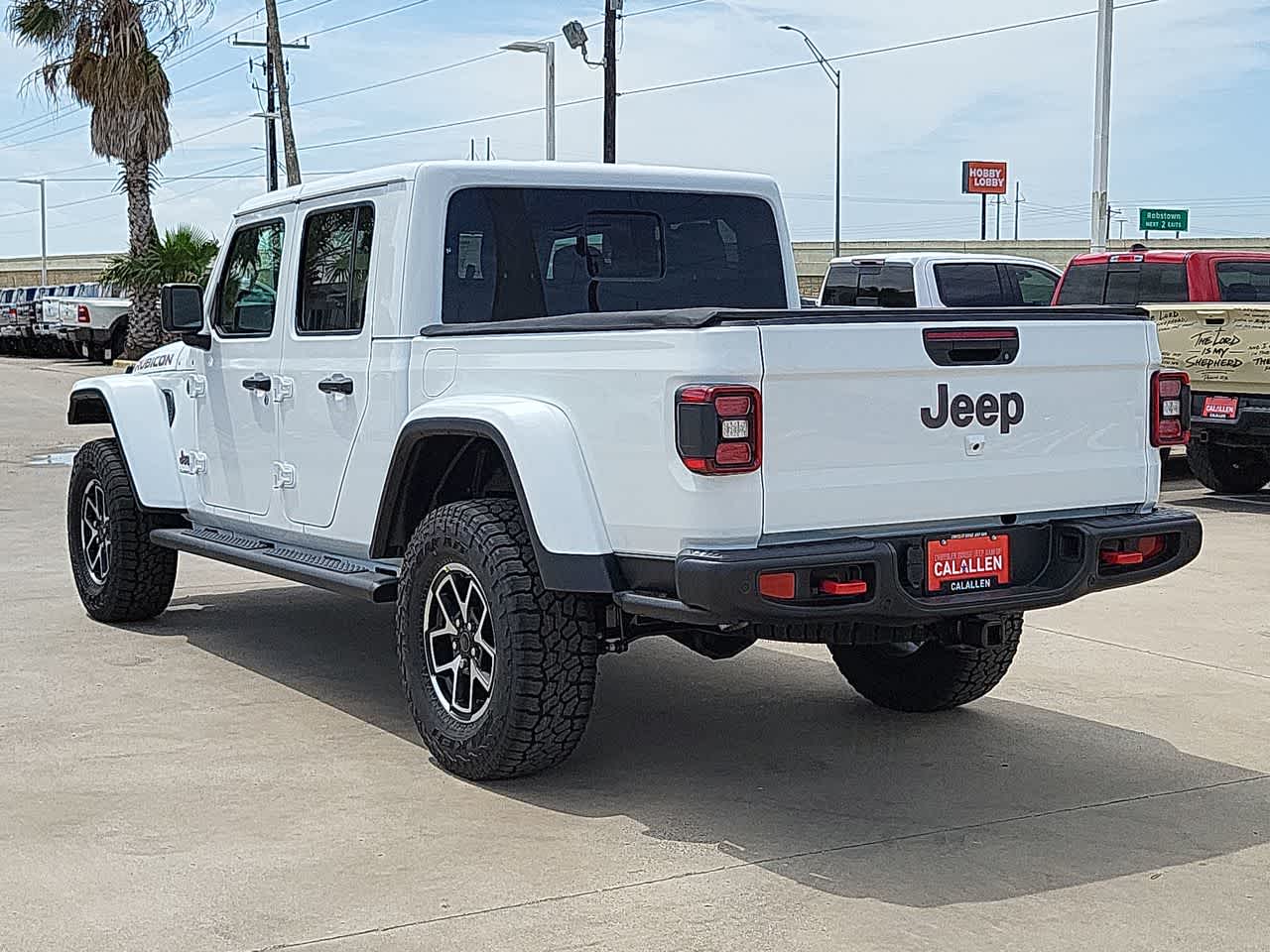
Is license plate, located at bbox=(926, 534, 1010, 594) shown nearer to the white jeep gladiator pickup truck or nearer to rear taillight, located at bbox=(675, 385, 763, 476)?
the white jeep gladiator pickup truck

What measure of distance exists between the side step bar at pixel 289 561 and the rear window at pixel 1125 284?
9.94 metres

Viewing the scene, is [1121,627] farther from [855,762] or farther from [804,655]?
[855,762]

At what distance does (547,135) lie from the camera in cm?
3183

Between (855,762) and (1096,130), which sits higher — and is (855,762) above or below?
below

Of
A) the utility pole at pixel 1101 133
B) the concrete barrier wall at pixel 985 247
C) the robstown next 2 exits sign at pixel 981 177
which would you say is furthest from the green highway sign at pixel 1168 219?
the utility pole at pixel 1101 133

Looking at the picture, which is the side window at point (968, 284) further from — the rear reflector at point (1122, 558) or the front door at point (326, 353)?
the rear reflector at point (1122, 558)

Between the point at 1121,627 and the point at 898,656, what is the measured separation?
2.28 m

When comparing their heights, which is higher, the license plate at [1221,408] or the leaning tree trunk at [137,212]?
the leaning tree trunk at [137,212]

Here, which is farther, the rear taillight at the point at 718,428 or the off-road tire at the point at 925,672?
the off-road tire at the point at 925,672

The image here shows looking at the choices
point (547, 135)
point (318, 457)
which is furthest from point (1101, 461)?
point (547, 135)

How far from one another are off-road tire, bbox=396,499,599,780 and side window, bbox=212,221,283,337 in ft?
6.42

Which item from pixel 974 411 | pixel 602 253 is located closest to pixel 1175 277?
pixel 602 253

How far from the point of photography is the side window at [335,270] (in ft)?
21.5

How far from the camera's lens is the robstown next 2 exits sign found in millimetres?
101875
